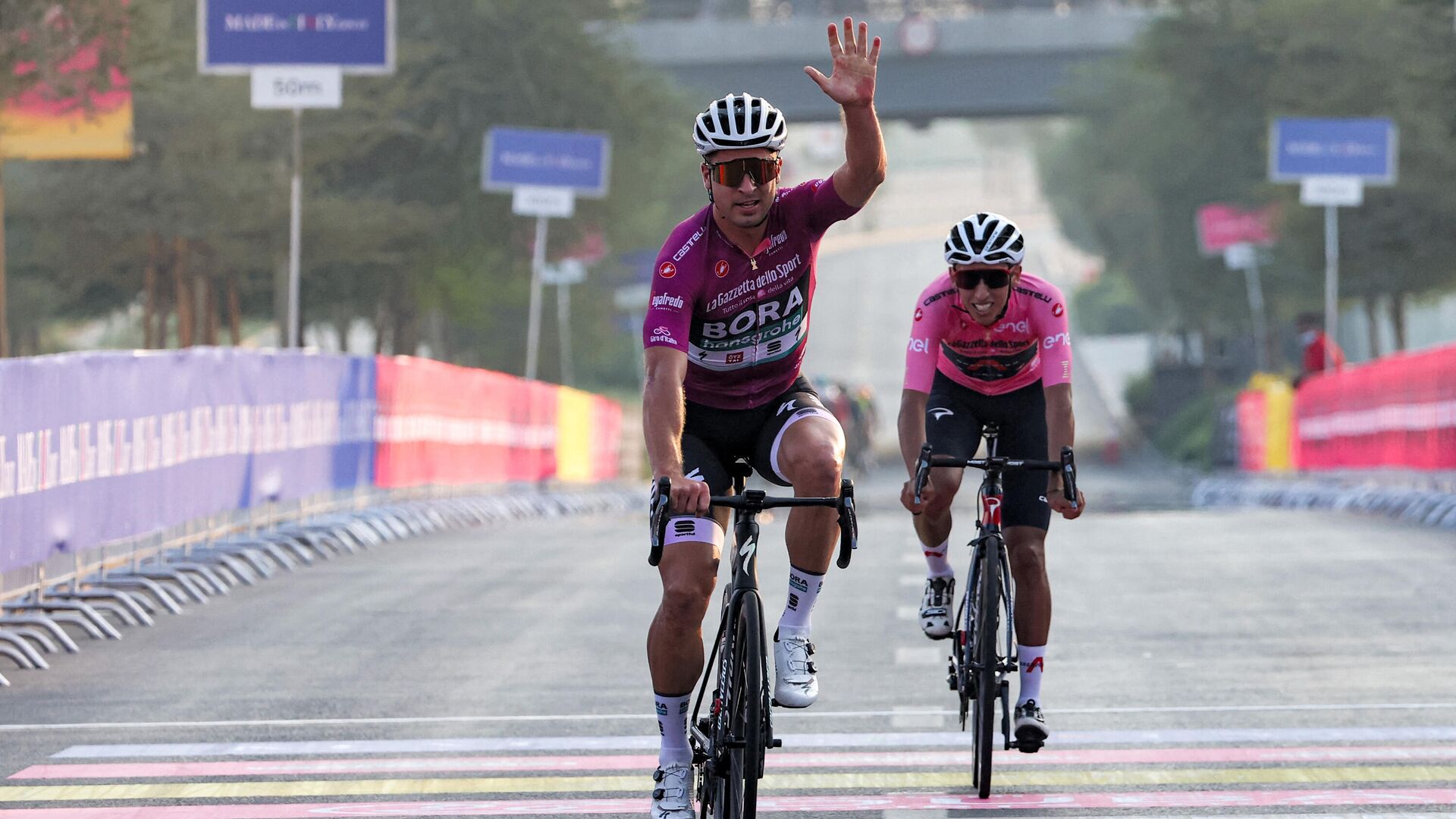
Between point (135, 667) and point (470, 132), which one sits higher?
point (470, 132)

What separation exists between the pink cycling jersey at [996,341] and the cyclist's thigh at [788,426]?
1683mm

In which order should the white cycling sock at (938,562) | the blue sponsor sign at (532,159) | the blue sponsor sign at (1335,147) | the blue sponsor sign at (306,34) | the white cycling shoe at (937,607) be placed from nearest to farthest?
the white cycling shoe at (937,607) → the white cycling sock at (938,562) → the blue sponsor sign at (306,34) → the blue sponsor sign at (532,159) → the blue sponsor sign at (1335,147)

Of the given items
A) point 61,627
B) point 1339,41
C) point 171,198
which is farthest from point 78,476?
point 1339,41

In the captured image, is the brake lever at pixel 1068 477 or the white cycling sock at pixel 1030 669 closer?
the brake lever at pixel 1068 477

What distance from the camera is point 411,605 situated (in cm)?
1530

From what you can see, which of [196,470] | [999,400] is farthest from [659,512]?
[196,470]

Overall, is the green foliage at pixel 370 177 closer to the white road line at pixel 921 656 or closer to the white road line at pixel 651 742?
the white road line at pixel 921 656

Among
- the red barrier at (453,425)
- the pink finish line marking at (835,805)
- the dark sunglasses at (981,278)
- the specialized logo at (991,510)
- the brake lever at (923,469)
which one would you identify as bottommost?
the red barrier at (453,425)

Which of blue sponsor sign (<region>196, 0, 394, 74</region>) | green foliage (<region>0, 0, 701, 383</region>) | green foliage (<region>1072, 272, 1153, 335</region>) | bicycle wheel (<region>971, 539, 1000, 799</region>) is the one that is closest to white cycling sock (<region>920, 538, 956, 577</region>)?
bicycle wheel (<region>971, 539, 1000, 799</region>)

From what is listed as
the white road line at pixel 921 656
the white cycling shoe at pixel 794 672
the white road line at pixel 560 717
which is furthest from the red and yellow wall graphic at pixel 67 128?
the white cycling shoe at pixel 794 672

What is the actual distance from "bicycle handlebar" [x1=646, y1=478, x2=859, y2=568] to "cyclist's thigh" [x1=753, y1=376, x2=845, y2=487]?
0.81 ft

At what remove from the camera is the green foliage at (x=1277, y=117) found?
144ft

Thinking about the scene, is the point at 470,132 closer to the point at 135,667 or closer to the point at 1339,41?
the point at 1339,41

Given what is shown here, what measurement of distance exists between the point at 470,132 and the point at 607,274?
2334cm
